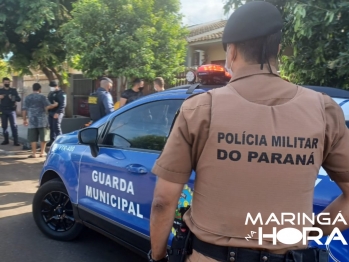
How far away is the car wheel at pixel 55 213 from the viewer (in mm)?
3805

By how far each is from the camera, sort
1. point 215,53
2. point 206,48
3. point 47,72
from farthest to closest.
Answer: point 206,48, point 215,53, point 47,72

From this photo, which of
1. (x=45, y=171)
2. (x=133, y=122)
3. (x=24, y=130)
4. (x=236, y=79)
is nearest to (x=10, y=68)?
(x=24, y=130)

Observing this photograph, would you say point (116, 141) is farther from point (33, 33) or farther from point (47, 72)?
point (47, 72)

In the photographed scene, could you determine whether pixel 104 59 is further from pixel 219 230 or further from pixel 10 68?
pixel 219 230

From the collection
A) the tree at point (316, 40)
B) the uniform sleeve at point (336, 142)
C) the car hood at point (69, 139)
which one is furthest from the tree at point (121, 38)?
the uniform sleeve at point (336, 142)

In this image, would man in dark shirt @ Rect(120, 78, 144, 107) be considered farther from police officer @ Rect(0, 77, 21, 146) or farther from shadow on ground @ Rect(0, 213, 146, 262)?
police officer @ Rect(0, 77, 21, 146)

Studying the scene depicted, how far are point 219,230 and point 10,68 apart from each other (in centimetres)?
1105

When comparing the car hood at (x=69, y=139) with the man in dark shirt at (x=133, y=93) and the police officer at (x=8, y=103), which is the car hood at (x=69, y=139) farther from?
the police officer at (x=8, y=103)

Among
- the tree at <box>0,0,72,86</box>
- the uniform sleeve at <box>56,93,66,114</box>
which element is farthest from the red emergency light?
the tree at <box>0,0,72,86</box>

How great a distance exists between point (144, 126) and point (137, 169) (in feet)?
1.38

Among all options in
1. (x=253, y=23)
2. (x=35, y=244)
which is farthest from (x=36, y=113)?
(x=253, y=23)

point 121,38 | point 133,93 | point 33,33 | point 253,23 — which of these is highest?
point 33,33

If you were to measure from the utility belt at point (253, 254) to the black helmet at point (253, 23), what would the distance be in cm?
76

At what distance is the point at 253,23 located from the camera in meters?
1.34
